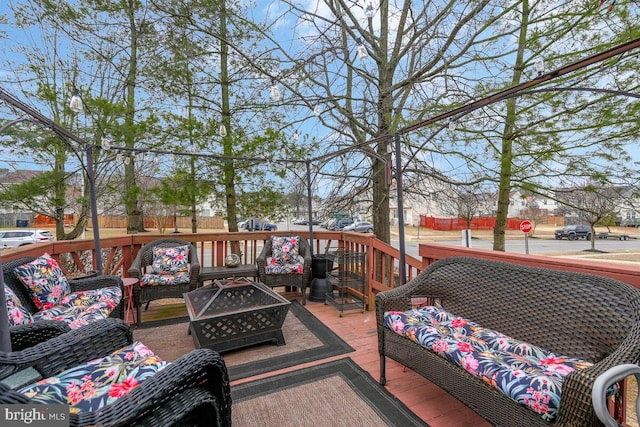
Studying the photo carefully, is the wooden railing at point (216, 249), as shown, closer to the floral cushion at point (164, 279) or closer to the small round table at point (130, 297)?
the small round table at point (130, 297)

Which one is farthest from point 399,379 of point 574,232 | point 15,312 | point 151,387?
point 574,232

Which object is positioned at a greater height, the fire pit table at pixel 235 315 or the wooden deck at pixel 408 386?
the fire pit table at pixel 235 315

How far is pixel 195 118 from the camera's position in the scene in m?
5.48

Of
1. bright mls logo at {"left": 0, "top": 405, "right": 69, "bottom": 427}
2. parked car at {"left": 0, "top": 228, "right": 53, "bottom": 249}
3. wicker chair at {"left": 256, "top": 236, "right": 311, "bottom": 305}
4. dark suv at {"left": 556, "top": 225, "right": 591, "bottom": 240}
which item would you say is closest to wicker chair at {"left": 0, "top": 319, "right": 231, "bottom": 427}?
bright mls logo at {"left": 0, "top": 405, "right": 69, "bottom": 427}

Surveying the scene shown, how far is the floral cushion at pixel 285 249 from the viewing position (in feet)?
14.4

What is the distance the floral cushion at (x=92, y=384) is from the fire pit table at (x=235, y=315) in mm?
1228

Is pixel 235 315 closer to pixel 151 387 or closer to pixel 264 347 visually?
pixel 264 347

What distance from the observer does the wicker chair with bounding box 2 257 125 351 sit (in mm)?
1775

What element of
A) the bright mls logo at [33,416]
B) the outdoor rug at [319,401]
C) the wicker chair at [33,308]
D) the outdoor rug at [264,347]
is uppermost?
the bright mls logo at [33,416]

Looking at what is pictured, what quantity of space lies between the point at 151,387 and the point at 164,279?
2.90 metres

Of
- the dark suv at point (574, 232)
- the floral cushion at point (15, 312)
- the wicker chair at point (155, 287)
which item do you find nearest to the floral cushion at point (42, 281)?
the floral cushion at point (15, 312)

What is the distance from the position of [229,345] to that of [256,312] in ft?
1.23

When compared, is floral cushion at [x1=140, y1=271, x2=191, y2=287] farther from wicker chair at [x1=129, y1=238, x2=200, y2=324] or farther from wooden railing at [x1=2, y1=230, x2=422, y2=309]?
wooden railing at [x1=2, y1=230, x2=422, y2=309]

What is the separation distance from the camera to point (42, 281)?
2.42 meters
